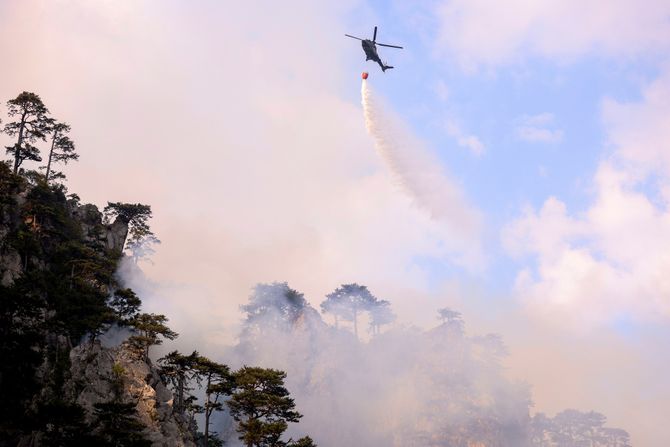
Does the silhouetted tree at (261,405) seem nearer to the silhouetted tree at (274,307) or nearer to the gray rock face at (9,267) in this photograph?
the gray rock face at (9,267)

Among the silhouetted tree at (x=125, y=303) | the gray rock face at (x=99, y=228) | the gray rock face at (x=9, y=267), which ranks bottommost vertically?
the silhouetted tree at (x=125, y=303)

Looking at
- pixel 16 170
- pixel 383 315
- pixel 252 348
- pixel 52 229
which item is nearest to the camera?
pixel 52 229

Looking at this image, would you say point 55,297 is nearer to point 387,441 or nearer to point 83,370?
point 83,370

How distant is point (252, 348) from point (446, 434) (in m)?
44.9

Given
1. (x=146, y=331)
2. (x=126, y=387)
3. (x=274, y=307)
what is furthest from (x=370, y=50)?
(x=274, y=307)

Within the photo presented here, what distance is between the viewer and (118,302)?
210 ft

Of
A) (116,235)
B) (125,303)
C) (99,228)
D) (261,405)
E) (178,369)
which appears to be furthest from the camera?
(116,235)

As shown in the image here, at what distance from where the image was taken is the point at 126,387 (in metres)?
56.2

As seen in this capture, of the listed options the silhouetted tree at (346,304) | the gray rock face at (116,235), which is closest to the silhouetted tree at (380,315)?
the silhouetted tree at (346,304)

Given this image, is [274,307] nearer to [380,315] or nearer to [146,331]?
[380,315]

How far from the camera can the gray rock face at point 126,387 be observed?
178ft

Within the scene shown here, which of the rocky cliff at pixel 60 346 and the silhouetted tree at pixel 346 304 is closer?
the rocky cliff at pixel 60 346

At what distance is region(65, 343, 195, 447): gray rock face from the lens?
54.1m

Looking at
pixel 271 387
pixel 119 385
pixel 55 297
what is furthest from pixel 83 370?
pixel 271 387
